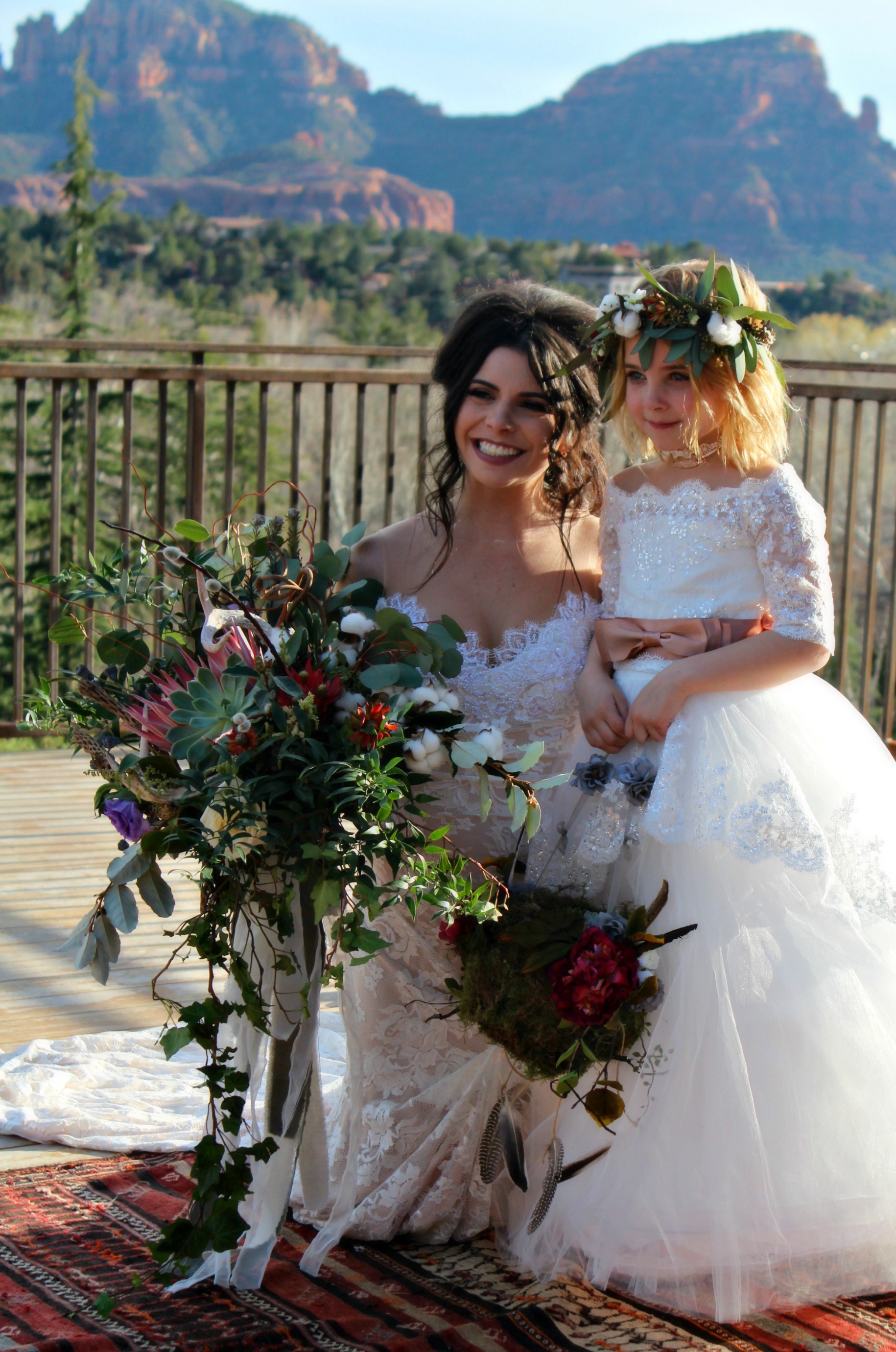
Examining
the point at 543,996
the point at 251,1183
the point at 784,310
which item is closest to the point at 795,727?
the point at 543,996

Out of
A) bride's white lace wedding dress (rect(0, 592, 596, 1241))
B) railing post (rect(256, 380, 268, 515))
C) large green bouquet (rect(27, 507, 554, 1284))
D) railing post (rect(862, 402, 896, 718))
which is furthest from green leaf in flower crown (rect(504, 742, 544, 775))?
→ railing post (rect(862, 402, 896, 718))

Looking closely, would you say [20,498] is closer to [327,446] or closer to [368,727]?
[327,446]

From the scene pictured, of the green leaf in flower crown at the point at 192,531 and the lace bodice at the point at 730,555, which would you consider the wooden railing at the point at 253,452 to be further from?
the lace bodice at the point at 730,555

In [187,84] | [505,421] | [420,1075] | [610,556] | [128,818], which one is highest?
[187,84]

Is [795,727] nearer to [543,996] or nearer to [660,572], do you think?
[660,572]

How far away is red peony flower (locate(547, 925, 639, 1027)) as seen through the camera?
174cm

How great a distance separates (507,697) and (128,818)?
0.76m

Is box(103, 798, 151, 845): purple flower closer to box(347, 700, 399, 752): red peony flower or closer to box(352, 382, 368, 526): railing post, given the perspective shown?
box(347, 700, 399, 752): red peony flower

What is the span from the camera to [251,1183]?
76.3 inches

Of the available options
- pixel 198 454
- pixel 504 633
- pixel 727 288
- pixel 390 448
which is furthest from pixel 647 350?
pixel 390 448

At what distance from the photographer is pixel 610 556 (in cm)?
226

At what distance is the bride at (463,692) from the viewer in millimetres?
2084

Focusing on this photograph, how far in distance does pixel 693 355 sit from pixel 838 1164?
1236 mm

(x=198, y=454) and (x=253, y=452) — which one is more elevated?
(x=198, y=454)
